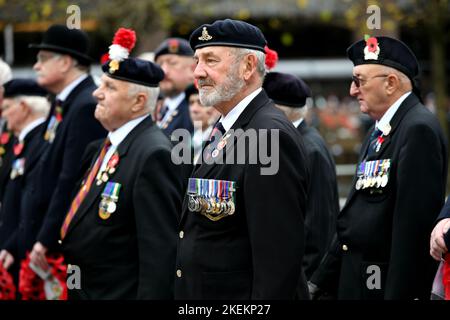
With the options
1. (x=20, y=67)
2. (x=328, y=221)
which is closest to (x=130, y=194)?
(x=328, y=221)

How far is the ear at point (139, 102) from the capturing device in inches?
235

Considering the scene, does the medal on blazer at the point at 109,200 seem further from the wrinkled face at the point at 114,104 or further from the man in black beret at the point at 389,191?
the man in black beret at the point at 389,191

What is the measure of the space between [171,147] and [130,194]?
0.43m

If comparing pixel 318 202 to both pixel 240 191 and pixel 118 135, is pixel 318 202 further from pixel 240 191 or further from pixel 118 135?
pixel 240 191

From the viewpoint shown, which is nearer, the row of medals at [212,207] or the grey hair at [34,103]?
the row of medals at [212,207]

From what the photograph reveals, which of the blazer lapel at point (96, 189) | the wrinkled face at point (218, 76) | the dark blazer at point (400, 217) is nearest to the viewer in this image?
the wrinkled face at point (218, 76)

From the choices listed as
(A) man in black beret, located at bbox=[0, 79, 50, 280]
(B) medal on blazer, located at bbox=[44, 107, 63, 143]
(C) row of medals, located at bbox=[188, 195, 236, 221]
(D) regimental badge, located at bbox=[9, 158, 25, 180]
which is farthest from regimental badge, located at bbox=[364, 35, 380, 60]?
(D) regimental badge, located at bbox=[9, 158, 25, 180]

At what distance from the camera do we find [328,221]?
6.36m

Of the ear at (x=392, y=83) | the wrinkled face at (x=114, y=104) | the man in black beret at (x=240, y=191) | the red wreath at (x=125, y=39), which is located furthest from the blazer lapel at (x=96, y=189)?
the ear at (x=392, y=83)

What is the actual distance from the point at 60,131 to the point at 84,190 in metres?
1.32

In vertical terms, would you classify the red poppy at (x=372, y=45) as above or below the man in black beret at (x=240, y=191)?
above

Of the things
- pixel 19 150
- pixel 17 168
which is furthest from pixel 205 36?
pixel 19 150

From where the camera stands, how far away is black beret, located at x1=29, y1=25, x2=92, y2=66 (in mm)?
7527
